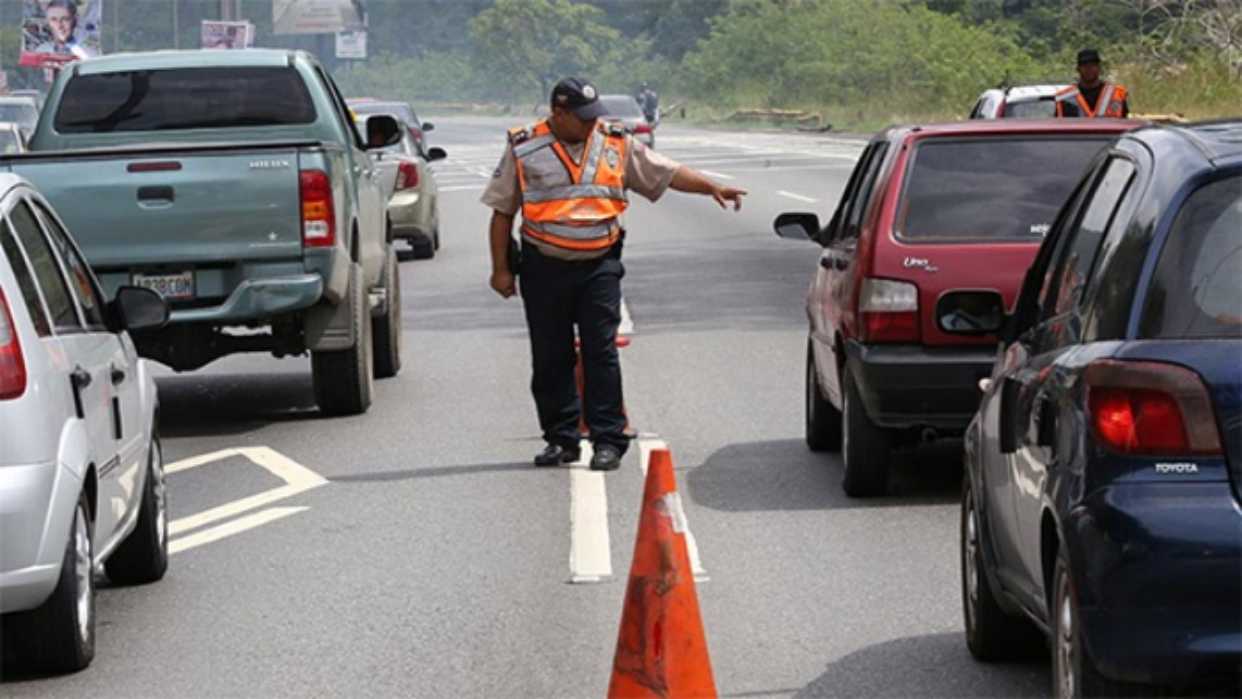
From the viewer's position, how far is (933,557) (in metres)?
9.68

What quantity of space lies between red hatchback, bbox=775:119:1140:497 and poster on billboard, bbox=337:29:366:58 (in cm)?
13800

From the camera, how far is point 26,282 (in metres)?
8.11

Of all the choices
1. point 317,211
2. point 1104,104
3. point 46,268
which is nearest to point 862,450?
point 46,268

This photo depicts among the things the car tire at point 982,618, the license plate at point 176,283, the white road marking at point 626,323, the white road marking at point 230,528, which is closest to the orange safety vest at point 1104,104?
the white road marking at point 626,323

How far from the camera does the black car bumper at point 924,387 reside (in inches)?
421

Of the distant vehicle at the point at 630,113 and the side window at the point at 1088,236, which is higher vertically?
the side window at the point at 1088,236

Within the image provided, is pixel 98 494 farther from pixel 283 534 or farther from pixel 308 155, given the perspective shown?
pixel 308 155

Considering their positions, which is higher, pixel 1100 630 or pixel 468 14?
pixel 1100 630

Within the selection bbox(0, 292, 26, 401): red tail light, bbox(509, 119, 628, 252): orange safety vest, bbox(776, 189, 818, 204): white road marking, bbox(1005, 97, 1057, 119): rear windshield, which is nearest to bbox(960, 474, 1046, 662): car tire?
bbox(0, 292, 26, 401): red tail light

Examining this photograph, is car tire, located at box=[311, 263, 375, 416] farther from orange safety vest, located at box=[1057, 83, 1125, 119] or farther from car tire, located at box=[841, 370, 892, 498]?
orange safety vest, located at box=[1057, 83, 1125, 119]

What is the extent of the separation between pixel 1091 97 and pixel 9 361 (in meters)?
15.1

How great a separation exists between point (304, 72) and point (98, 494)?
7.53 metres

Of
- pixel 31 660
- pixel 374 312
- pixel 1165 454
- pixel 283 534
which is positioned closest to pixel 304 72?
pixel 374 312

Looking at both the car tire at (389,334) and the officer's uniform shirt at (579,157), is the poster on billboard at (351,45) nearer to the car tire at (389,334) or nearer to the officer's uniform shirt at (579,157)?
the car tire at (389,334)
